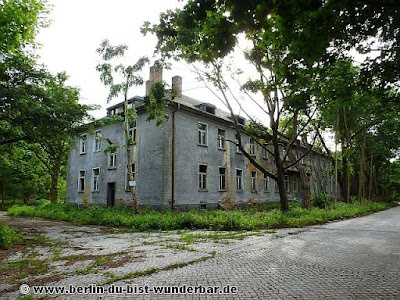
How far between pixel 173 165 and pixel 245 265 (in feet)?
41.8

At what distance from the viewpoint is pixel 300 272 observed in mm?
5434

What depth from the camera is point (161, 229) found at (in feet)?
41.3

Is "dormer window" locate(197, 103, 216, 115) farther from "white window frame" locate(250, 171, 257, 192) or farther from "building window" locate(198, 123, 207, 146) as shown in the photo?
"white window frame" locate(250, 171, 257, 192)

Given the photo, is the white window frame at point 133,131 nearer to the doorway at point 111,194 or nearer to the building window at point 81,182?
the doorway at point 111,194

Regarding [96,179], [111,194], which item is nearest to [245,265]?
[111,194]

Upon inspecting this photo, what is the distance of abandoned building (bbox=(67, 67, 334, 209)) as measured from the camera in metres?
18.3

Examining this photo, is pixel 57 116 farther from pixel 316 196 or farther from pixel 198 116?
pixel 316 196

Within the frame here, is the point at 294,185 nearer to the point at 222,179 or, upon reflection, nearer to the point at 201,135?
the point at 222,179

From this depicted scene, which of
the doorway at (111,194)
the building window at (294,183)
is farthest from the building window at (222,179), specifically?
the building window at (294,183)

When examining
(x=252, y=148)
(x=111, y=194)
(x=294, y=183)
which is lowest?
(x=111, y=194)

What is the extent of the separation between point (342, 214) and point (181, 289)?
16.9 m

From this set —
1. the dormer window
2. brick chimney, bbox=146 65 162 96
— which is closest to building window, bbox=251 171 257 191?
the dormer window

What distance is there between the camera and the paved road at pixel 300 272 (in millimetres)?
4363

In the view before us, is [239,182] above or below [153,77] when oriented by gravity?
below
